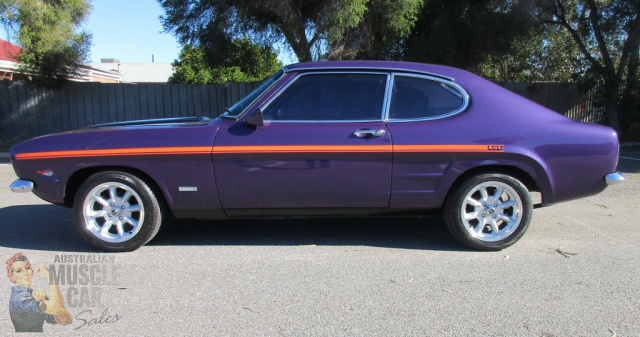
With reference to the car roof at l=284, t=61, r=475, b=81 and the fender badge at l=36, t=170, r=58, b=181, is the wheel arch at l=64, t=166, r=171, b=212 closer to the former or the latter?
the fender badge at l=36, t=170, r=58, b=181

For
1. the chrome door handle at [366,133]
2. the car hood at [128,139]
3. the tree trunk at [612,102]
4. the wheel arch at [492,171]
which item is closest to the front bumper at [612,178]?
the wheel arch at [492,171]

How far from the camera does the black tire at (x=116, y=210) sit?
4.26 metres

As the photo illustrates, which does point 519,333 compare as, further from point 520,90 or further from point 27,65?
point 27,65

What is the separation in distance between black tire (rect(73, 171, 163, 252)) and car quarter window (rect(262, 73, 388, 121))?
1.30m

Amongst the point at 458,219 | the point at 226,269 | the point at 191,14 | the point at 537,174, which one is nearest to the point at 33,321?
the point at 226,269

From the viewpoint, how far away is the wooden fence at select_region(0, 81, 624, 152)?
13.2m

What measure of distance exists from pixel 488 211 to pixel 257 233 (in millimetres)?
2275

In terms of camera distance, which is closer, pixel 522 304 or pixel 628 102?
pixel 522 304

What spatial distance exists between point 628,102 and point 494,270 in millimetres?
11162

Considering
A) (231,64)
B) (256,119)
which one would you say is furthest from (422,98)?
(231,64)

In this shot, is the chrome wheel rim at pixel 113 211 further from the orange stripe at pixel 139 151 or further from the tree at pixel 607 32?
the tree at pixel 607 32

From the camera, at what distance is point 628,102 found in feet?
41.3

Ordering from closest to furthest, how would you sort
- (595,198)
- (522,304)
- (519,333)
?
(519,333) < (522,304) < (595,198)

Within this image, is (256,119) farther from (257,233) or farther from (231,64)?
(231,64)
